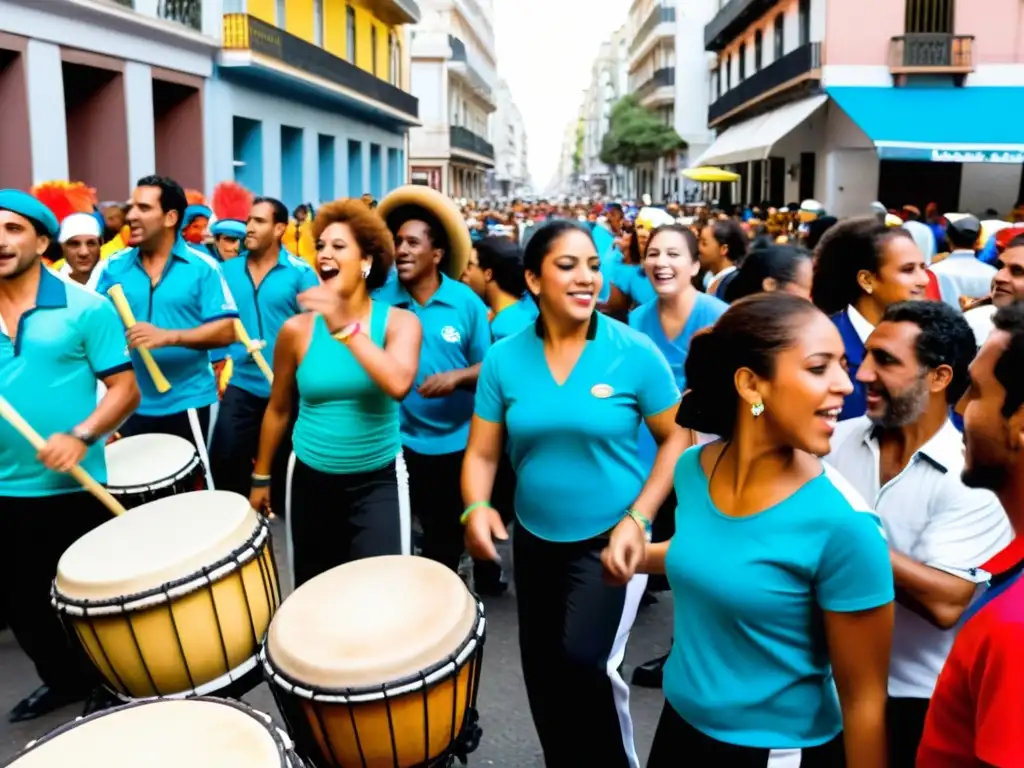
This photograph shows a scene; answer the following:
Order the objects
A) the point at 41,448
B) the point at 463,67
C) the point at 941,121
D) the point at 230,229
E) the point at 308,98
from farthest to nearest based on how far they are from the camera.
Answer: the point at 463,67 < the point at 308,98 < the point at 941,121 < the point at 230,229 < the point at 41,448

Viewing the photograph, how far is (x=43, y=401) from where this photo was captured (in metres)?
3.84

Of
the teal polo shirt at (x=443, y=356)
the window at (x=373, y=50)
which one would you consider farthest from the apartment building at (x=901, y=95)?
the teal polo shirt at (x=443, y=356)

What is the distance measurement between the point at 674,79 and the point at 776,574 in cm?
6059

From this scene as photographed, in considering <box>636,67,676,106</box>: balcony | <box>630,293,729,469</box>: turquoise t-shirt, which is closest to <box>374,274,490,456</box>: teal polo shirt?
<box>630,293,729,469</box>: turquoise t-shirt

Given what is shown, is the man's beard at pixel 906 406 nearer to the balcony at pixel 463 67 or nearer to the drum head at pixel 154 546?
the drum head at pixel 154 546

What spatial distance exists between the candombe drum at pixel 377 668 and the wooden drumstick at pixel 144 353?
2490 millimetres

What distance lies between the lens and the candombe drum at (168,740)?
2090mm

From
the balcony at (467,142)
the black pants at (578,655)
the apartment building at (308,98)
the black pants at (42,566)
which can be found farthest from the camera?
the balcony at (467,142)

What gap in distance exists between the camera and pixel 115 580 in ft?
9.46

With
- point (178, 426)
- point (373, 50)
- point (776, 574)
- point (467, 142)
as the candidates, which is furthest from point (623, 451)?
point (467, 142)

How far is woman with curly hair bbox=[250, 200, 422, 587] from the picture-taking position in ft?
12.3

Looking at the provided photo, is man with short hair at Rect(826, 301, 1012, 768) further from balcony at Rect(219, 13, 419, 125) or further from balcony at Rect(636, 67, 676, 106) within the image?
balcony at Rect(636, 67, 676, 106)

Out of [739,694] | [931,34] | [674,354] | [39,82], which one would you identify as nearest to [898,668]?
[739,694]

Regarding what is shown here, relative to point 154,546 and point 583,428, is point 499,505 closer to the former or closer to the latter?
point 583,428
